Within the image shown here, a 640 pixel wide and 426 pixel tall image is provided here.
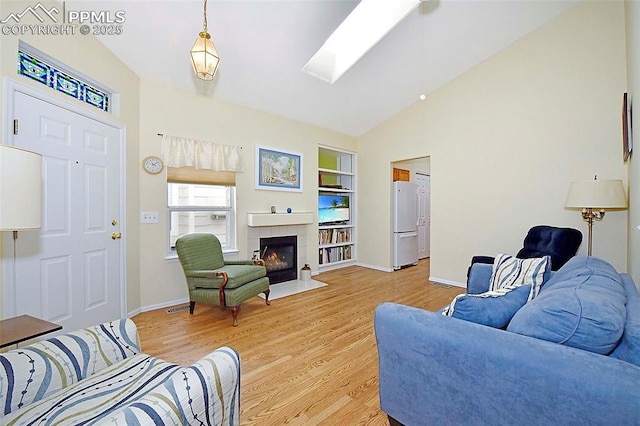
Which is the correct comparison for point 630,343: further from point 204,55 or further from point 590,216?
point 204,55

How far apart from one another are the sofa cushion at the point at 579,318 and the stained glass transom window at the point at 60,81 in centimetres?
335

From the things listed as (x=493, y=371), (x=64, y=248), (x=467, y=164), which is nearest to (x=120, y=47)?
(x=64, y=248)

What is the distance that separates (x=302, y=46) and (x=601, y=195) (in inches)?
131

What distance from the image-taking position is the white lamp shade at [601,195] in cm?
244

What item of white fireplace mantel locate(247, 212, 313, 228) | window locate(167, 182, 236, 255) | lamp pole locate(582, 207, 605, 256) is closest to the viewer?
lamp pole locate(582, 207, 605, 256)

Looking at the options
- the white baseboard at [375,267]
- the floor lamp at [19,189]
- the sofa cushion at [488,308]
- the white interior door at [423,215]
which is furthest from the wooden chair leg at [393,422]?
the white interior door at [423,215]

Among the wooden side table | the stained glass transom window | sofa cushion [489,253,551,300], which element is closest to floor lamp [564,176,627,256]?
sofa cushion [489,253,551,300]

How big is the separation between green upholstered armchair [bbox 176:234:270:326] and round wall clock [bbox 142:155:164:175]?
857mm

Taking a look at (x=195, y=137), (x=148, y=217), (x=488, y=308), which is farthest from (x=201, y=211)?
(x=488, y=308)

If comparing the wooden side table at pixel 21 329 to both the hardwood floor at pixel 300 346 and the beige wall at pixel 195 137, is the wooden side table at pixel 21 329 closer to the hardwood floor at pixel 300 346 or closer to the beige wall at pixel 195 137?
the hardwood floor at pixel 300 346

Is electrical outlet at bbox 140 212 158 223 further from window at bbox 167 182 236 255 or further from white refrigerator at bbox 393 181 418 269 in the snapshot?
white refrigerator at bbox 393 181 418 269

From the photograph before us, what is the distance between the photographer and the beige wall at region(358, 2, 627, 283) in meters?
3.00

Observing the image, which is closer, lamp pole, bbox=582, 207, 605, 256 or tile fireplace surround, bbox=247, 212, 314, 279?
lamp pole, bbox=582, 207, 605, 256

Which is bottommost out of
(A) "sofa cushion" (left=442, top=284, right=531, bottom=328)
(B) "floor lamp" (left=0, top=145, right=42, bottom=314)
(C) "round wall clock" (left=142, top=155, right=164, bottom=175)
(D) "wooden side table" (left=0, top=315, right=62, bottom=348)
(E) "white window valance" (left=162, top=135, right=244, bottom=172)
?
(D) "wooden side table" (left=0, top=315, right=62, bottom=348)
